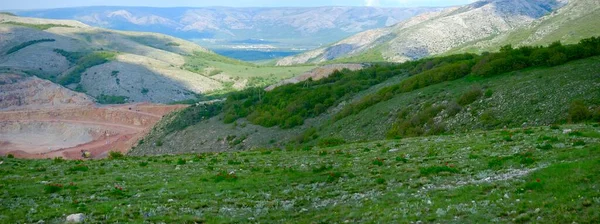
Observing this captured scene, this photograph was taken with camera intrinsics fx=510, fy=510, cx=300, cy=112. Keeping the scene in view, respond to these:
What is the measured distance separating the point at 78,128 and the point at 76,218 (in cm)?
11108

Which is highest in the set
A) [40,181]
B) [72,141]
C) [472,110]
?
[40,181]

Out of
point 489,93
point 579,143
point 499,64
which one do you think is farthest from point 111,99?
point 579,143

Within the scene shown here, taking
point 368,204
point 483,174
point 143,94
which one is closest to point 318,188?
point 368,204

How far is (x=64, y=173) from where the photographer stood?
28.8 meters

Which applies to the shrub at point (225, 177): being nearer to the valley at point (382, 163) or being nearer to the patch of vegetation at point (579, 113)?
the valley at point (382, 163)

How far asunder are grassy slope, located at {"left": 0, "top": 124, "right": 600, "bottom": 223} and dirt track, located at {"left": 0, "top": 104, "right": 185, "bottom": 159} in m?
76.2

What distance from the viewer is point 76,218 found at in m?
16.6

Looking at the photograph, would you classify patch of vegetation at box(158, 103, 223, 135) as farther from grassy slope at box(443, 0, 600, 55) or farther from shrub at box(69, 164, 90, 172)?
grassy slope at box(443, 0, 600, 55)

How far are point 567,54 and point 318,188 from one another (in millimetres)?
39903

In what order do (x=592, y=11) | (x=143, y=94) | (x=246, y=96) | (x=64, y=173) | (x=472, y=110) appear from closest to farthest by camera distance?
(x=64, y=173), (x=472, y=110), (x=246, y=96), (x=143, y=94), (x=592, y=11)

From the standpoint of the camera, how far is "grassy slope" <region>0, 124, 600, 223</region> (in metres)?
15.7

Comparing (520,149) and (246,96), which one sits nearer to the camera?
(520,149)

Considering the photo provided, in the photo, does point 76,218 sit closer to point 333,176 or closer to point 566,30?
point 333,176

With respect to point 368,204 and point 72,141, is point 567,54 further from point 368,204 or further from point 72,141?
point 72,141
